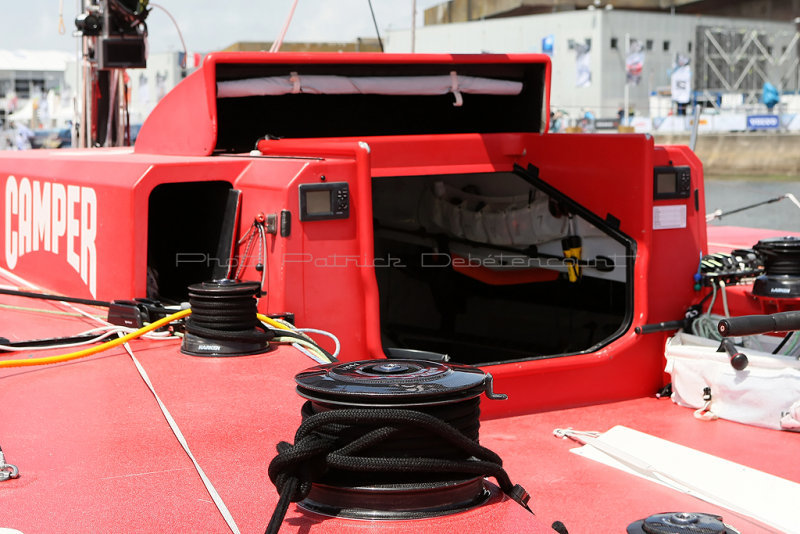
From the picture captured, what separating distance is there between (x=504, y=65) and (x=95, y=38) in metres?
3.20

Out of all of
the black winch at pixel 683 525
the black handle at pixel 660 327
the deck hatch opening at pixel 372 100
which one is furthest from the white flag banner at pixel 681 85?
the black winch at pixel 683 525

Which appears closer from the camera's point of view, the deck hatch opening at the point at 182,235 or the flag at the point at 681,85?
the deck hatch opening at the point at 182,235

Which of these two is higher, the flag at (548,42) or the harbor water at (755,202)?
the flag at (548,42)

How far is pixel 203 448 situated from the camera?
7.22ft

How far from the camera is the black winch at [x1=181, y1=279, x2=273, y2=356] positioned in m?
3.12

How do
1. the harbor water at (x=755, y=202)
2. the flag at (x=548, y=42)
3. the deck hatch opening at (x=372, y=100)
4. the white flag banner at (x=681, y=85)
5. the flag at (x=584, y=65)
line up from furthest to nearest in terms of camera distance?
1. the flag at (x=548, y=42)
2. the flag at (x=584, y=65)
3. the white flag banner at (x=681, y=85)
4. the harbor water at (x=755, y=202)
5. the deck hatch opening at (x=372, y=100)

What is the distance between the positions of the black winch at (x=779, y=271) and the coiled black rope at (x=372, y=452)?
3.00 meters

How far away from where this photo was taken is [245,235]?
3.74 m

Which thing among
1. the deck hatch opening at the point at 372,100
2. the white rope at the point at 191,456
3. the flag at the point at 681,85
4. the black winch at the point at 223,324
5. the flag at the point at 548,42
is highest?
the flag at the point at 548,42

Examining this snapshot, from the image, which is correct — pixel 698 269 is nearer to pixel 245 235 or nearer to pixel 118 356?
pixel 245 235

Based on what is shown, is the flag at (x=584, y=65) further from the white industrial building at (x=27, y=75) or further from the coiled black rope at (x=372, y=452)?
the coiled black rope at (x=372, y=452)

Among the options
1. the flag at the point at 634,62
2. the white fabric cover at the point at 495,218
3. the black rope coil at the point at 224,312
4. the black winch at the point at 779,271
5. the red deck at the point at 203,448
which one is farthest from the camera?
the flag at the point at 634,62

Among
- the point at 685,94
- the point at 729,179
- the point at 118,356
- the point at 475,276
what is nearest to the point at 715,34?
the point at 685,94

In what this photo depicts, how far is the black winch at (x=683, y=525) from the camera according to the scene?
6.94 feet
